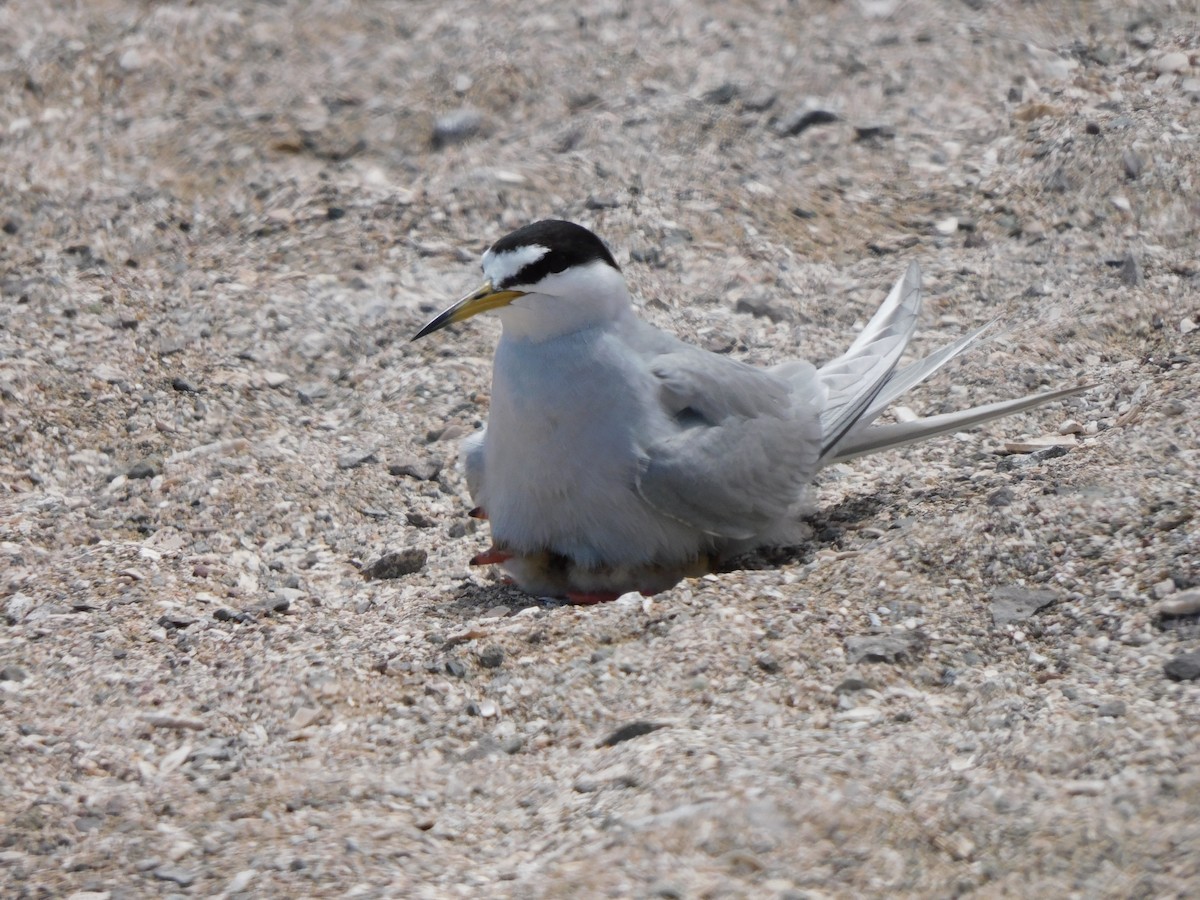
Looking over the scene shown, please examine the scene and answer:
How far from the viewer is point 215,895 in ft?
9.91

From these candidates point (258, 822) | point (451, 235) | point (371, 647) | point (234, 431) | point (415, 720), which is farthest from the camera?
point (451, 235)

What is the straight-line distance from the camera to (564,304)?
428 cm

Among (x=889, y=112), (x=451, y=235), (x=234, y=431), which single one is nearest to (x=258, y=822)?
(x=234, y=431)

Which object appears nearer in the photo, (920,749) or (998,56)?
(920,749)

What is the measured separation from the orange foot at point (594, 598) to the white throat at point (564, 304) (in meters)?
0.75

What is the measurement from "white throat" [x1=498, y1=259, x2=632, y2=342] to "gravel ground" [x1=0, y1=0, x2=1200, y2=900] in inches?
31.4

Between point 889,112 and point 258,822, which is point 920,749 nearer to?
point 258,822

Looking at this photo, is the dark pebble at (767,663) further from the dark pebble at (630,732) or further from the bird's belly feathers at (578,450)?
the bird's belly feathers at (578,450)

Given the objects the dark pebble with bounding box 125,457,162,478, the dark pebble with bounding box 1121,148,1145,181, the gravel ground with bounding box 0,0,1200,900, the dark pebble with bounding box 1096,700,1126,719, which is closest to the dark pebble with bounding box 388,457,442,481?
the gravel ground with bounding box 0,0,1200,900

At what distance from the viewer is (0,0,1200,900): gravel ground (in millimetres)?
3129

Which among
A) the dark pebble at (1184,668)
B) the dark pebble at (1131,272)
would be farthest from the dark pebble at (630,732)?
the dark pebble at (1131,272)

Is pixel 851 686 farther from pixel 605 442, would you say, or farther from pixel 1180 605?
pixel 605 442

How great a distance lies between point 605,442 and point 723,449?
1.24ft

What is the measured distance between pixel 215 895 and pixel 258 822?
26 cm
